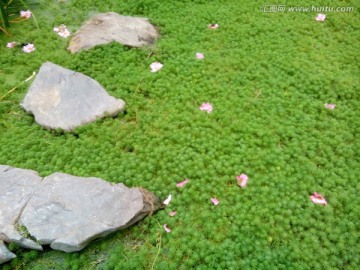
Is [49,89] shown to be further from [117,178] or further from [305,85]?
[305,85]

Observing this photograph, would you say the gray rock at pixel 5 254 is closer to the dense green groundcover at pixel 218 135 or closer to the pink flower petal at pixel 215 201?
the dense green groundcover at pixel 218 135

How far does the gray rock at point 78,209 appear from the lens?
2861mm

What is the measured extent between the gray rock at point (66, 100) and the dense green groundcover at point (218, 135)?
0.12m

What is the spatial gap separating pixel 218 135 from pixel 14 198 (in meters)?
1.99

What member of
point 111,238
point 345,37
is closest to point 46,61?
point 111,238

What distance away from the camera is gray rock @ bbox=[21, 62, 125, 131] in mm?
3826

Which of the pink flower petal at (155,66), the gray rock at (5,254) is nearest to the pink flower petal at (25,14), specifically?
the pink flower petal at (155,66)

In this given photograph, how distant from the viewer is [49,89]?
13.3 feet

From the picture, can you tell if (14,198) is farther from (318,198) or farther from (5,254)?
(318,198)

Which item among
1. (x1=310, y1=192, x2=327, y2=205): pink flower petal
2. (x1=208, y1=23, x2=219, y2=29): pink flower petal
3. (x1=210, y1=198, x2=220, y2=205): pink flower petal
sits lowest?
(x1=310, y1=192, x2=327, y2=205): pink flower petal

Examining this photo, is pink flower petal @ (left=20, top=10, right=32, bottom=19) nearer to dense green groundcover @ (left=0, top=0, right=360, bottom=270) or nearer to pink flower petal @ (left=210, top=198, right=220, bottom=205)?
dense green groundcover @ (left=0, top=0, right=360, bottom=270)

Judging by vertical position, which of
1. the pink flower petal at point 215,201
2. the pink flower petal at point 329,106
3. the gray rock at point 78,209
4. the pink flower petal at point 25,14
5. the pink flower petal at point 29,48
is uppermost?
the pink flower petal at point 25,14

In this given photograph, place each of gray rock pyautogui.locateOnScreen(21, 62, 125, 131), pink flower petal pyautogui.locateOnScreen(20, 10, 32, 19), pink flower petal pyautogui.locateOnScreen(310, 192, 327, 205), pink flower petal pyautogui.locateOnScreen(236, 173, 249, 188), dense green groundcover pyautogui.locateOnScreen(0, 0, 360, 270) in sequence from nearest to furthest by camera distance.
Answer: dense green groundcover pyautogui.locateOnScreen(0, 0, 360, 270)
pink flower petal pyautogui.locateOnScreen(310, 192, 327, 205)
pink flower petal pyautogui.locateOnScreen(236, 173, 249, 188)
gray rock pyautogui.locateOnScreen(21, 62, 125, 131)
pink flower petal pyautogui.locateOnScreen(20, 10, 32, 19)

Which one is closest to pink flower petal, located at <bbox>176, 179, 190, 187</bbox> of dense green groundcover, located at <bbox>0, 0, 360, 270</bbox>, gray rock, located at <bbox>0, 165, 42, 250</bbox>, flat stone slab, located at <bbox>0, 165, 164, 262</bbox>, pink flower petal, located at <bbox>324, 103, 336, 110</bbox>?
dense green groundcover, located at <bbox>0, 0, 360, 270</bbox>
